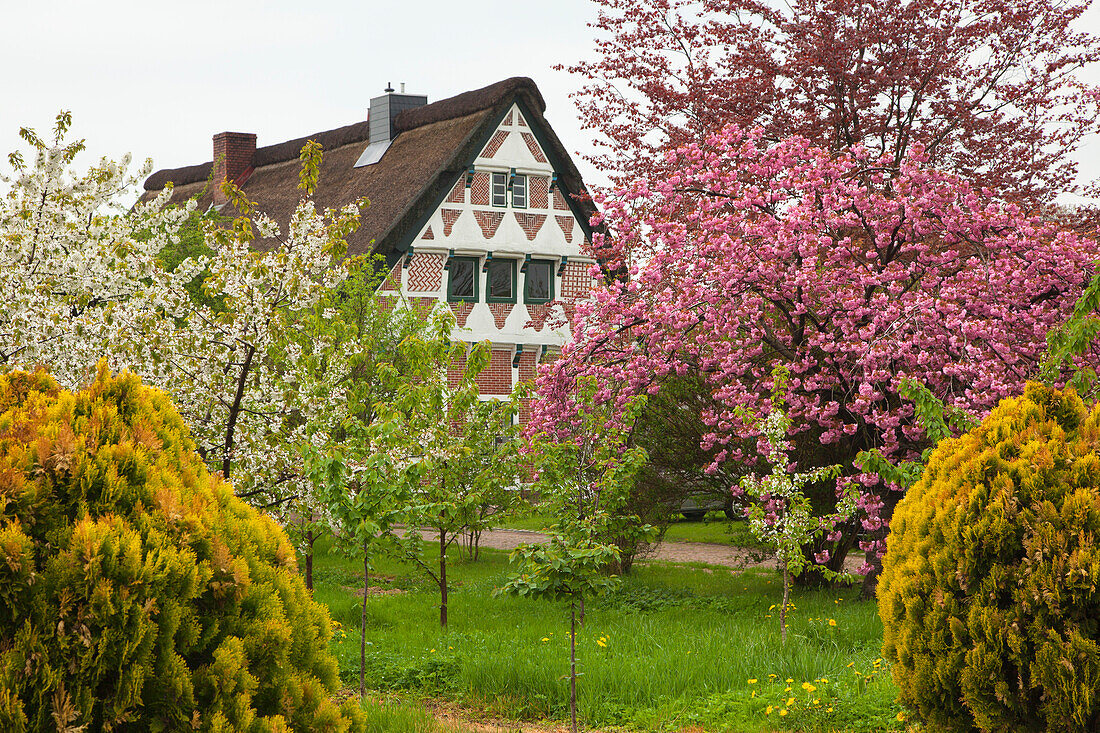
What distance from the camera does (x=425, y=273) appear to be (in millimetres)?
22031

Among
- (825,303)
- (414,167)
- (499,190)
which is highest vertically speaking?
(414,167)

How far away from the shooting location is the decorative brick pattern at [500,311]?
2284 cm

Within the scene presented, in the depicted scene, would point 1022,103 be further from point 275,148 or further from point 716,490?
point 275,148

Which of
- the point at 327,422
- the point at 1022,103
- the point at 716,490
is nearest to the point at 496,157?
the point at 1022,103

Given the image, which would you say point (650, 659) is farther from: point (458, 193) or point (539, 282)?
point (539, 282)

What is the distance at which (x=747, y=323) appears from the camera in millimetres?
10430

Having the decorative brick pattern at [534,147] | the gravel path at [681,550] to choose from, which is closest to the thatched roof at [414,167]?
the decorative brick pattern at [534,147]

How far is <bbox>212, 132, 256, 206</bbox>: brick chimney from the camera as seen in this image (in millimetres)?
29125

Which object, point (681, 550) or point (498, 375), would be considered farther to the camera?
point (498, 375)

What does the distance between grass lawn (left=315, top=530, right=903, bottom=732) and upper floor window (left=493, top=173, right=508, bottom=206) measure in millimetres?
13007

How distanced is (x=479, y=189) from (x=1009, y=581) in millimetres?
19635

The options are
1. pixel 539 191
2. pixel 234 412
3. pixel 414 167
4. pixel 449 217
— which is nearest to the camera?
pixel 234 412

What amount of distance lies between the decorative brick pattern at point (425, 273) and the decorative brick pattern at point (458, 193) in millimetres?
1278

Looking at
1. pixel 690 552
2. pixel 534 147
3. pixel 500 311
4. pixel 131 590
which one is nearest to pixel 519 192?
pixel 534 147
